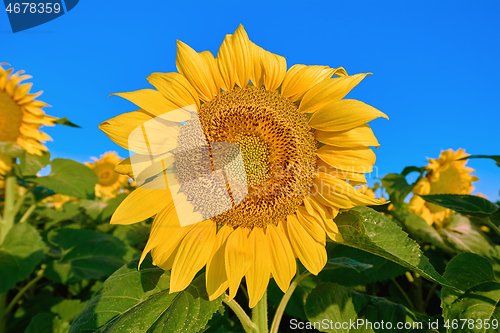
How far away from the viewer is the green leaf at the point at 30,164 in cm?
313

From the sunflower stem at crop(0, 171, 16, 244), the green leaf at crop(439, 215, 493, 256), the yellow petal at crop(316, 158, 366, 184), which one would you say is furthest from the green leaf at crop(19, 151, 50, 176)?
the green leaf at crop(439, 215, 493, 256)

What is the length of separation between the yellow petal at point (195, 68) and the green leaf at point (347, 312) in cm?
130

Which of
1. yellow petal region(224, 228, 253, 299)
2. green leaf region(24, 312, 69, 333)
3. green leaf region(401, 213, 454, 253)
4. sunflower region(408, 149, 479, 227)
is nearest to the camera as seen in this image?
yellow petal region(224, 228, 253, 299)

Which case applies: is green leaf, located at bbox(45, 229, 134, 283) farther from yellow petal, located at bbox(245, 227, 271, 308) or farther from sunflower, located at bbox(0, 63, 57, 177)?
yellow petal, located at bbox(245, 227, 271, 308)

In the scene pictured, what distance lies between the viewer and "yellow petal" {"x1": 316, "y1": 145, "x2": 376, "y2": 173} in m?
1.39

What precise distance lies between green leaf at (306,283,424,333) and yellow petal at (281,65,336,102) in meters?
1.14

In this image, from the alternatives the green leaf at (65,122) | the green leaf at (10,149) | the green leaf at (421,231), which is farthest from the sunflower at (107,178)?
the green leaf at (421,231)

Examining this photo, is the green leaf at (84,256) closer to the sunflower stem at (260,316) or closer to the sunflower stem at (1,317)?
the sunflower stem at (1,317)

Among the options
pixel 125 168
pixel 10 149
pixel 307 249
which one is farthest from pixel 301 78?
pixel 10 149

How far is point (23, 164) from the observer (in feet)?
10.3

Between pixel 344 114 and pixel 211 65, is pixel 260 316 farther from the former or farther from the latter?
pixel 211 65

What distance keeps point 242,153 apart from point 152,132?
39cm

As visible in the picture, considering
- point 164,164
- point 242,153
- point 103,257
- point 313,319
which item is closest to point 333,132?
point 242,153

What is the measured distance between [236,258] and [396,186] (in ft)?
7.31
